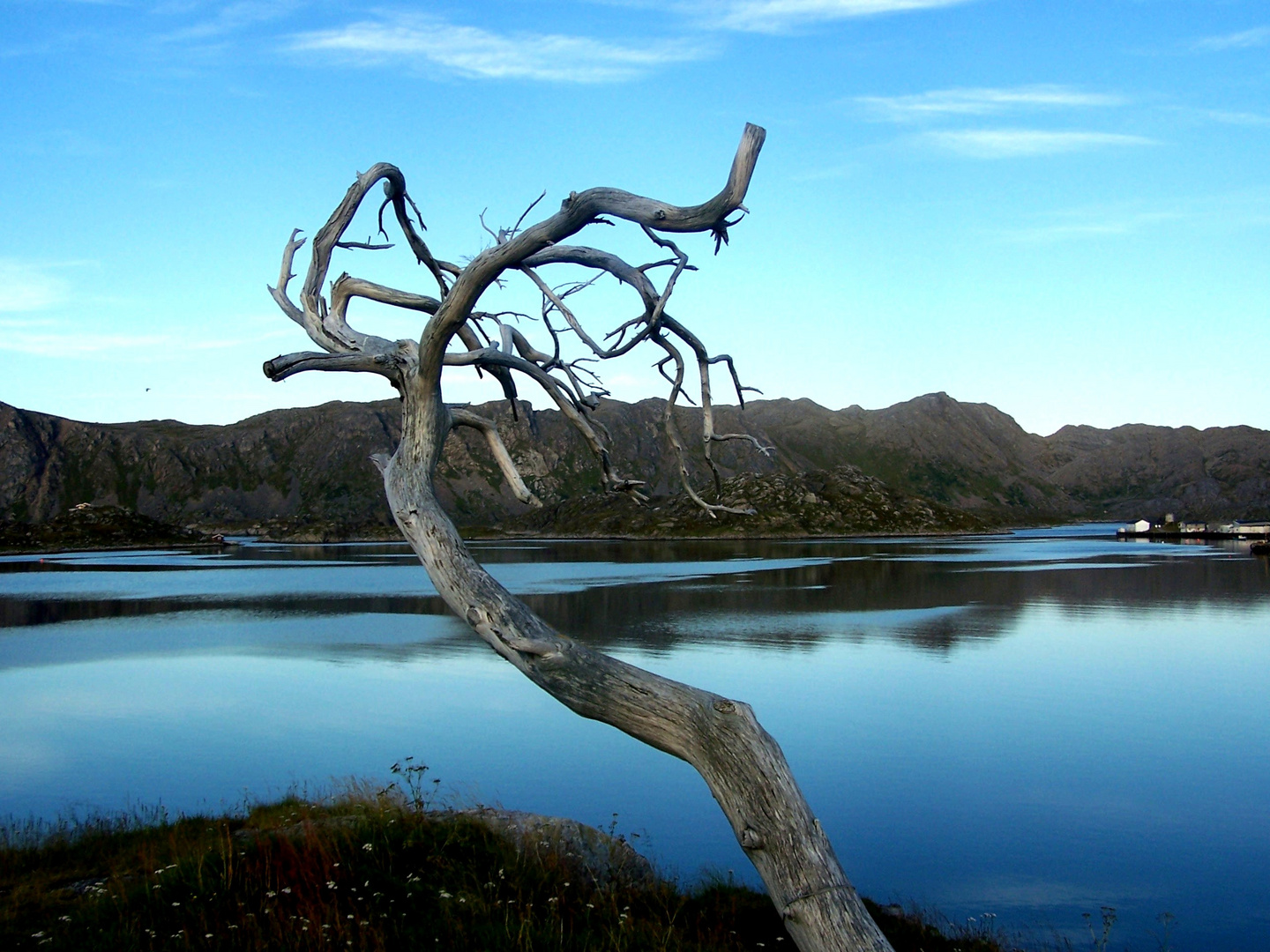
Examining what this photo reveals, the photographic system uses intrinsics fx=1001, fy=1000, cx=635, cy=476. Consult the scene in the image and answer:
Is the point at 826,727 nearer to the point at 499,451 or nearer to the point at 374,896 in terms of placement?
the point at 374,896

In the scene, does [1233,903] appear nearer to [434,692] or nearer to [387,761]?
[387,761]

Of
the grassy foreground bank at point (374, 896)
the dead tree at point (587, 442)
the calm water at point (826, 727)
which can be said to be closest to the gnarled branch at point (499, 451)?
the dead tree at point (587, 442)

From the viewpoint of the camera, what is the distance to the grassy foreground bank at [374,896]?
7.82 metres

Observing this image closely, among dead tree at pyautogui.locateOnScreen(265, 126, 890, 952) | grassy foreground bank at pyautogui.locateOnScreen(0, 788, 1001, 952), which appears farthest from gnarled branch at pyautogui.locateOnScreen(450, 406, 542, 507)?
grassy foreground bank at pyautogui.locateOnScreen(0, 788, 1001, 952)

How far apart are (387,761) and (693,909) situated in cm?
1106

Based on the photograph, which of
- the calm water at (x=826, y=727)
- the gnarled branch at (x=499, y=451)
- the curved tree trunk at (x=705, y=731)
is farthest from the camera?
the calm water at (x=826, y=727)

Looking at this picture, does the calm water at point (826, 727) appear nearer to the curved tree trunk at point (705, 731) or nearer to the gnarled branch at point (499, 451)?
the curved tree trunk at point (705, 731)

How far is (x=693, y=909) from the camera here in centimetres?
1002

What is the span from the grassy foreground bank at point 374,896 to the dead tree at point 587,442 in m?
2.10

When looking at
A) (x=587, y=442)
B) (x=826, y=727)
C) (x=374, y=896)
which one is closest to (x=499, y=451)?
(x=587, y=442)

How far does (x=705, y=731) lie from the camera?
6559mm

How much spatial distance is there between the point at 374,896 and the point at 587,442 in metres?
4.32

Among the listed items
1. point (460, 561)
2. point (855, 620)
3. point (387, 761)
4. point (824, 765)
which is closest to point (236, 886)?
point (460, 561)

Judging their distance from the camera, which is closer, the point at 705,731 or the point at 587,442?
the point at 705,731
